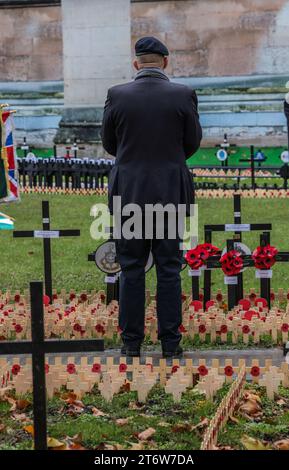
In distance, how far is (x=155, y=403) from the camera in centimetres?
909

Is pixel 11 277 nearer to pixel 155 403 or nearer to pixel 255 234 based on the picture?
pixel 255 234

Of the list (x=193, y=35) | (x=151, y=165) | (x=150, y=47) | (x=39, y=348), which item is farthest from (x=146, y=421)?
(x=193, y=35)

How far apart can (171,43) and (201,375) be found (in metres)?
32.9

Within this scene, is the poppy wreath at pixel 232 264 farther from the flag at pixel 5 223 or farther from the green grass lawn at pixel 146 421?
the flag at pixel 5 223

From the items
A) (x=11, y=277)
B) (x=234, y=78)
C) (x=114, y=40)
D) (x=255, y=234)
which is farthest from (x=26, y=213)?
(x=234, y=78)

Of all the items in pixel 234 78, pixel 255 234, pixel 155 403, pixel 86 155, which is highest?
pixel 234 78

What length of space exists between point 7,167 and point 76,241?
284 cm

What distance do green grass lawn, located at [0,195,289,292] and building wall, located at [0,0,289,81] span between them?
1455 cm

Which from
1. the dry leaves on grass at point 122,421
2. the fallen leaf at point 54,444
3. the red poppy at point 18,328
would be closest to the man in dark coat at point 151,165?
the red poppy at point 18,328

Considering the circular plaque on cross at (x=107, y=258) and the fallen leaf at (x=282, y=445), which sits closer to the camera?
the fallen leaf at (x=282, y=445)

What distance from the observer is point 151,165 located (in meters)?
10.2

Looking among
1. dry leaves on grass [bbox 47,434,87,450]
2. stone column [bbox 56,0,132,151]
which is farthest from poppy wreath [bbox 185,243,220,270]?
stone column [bbox 56,0,132,151]

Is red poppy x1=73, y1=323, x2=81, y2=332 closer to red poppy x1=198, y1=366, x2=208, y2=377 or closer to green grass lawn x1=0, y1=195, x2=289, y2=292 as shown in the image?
red poppy x1=198, y1=366, x2=208, y2=377

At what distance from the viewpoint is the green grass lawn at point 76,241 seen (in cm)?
1538
